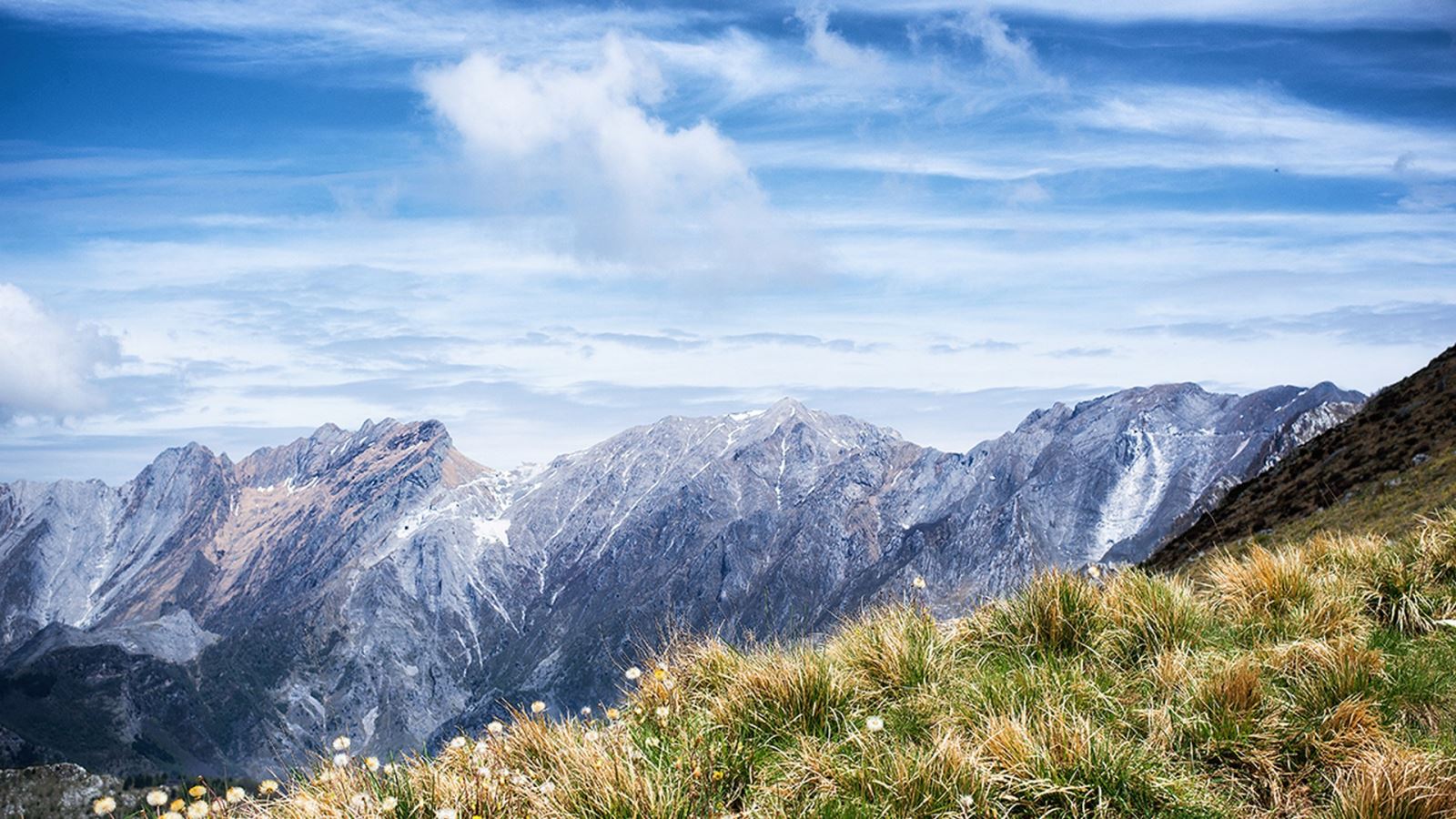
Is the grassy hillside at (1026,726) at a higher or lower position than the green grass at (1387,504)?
higher

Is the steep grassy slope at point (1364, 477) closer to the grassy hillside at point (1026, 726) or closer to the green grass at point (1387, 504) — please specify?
the green grass at point (1387, 504)

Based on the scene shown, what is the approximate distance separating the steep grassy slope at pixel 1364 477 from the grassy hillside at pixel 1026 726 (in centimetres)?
2584

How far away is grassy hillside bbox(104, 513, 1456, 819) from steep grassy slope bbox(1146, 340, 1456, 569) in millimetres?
25835

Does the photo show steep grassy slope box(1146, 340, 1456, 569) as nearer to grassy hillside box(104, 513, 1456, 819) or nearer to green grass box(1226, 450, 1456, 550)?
green grass box(1226, 450, 1456, 550)

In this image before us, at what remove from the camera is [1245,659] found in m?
8.35

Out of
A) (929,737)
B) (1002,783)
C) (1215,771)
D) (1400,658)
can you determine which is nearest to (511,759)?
(929,737)

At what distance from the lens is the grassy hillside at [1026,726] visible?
704cm

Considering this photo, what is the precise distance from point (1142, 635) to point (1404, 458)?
4222 cm

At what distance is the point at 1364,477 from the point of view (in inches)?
1783

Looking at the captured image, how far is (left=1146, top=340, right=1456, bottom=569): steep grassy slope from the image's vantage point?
121 feet

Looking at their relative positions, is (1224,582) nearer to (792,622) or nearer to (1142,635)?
(1142,635)

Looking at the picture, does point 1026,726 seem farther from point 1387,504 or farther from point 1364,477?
point 1364,477

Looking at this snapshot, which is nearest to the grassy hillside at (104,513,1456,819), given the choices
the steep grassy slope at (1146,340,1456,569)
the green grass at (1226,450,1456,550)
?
A: the green grass at (1226,450,1456,550)

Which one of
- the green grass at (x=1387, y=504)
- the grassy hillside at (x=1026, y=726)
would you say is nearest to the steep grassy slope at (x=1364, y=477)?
the green grass at (x=1387, y=504)
